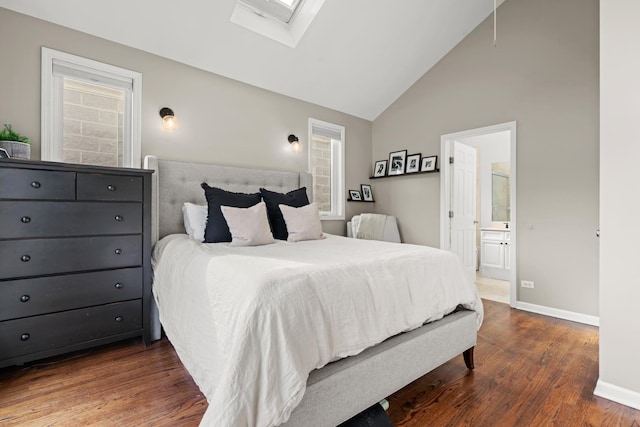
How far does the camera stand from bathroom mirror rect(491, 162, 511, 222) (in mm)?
5301

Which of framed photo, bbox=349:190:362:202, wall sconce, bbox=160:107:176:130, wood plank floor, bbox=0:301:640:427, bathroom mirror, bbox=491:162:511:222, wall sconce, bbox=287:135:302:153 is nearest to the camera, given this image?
wood plank floor, bbox=0:301:640:427

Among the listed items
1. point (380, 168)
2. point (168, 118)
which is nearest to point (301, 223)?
point (168, 118)

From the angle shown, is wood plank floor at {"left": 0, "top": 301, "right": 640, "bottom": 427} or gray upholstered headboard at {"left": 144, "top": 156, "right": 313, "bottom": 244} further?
gray upholstered headboard at {"left": 144, "top": 156, "right": 313, "bottom": 244}

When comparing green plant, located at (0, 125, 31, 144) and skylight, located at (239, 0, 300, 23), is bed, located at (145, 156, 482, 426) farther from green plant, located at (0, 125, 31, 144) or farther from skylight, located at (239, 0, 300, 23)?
skylight, located at (239, 0, 300, 23)

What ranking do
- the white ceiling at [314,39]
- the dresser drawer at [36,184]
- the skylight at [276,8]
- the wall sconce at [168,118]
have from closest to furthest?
1. the dresser drawer at [36,184]
2. the white ceiling at [314,39]
3. the wall sconce at [168,118]
4. the skylight at [276,8]

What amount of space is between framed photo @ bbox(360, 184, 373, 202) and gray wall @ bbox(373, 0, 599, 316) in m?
1.41

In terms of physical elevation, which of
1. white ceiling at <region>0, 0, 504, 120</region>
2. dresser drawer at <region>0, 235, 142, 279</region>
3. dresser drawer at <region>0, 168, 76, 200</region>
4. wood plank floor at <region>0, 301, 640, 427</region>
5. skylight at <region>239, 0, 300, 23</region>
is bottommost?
wood plank floor at <region>0, 301, 640, 427</region>

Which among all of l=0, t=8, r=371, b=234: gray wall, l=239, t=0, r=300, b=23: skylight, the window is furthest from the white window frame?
the window

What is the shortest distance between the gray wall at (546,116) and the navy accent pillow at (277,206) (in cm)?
234

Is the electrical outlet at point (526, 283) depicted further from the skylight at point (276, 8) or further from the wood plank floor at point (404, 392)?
the skylight at point (276, 8)

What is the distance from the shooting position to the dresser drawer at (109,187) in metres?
2.11

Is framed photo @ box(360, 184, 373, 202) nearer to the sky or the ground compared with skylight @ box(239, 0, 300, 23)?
nearer to the ground

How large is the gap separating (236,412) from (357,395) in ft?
1.96

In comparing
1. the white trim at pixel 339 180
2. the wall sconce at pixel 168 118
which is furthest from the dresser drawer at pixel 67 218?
Answer: the white trim at pixel 339 180
